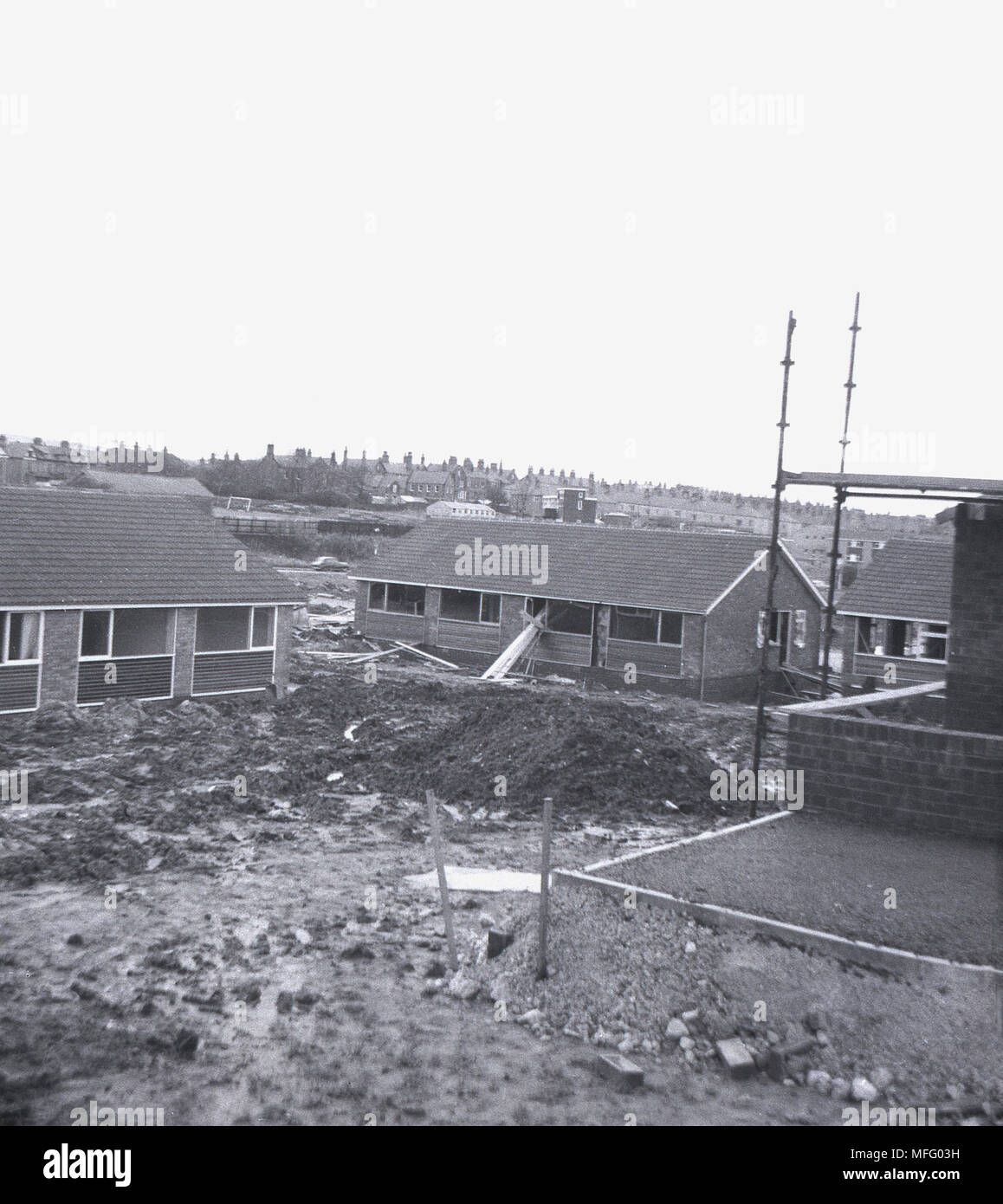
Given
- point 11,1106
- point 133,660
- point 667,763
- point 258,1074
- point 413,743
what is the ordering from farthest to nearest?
point 133,660 < point 413,743 < point 667,763 < point 258,1074 < point 11,1106

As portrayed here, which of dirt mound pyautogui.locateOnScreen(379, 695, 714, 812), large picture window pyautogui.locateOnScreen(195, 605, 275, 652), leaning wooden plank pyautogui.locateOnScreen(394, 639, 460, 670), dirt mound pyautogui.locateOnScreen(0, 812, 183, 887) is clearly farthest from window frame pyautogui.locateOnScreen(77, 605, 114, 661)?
leaning wooden plank pyautogui.locateOnScreen(394, 639, 460, 670)

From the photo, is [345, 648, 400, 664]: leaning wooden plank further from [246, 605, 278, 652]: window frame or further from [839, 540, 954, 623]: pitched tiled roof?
[839, 540, 954, 623]: pitched tiled roof

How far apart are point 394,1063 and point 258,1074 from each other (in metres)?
0.94

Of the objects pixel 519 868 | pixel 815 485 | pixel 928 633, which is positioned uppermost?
pixel 815 485

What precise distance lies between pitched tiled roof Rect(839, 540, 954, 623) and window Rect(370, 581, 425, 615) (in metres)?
14.4

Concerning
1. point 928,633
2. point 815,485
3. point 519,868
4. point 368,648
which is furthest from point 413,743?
point 928,633

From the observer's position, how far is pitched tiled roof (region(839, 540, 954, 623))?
31812 mm

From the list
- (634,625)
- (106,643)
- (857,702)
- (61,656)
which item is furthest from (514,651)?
(857,702)

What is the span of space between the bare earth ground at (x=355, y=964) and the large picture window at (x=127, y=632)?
4268 millimetres

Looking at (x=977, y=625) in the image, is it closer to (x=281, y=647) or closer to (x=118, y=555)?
(x=281, y=647)

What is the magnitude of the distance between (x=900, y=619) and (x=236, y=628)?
1967 cm

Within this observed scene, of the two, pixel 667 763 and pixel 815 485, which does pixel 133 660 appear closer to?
pixel 667 763

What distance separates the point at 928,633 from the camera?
31.9m

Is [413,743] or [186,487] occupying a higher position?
[186,487]
